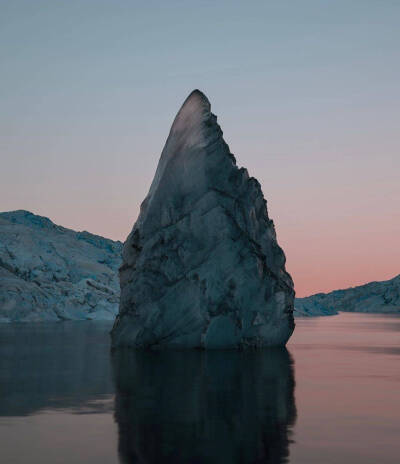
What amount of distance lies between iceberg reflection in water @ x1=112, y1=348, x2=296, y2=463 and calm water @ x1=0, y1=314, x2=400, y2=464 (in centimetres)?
3

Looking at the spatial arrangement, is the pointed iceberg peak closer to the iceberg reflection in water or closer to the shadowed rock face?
the shadowed rock face

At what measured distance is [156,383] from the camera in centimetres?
2319

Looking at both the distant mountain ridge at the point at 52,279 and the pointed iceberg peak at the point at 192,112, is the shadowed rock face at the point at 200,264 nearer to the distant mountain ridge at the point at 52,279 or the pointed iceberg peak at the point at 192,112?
the pointed iceberg peak at the point at 192,112

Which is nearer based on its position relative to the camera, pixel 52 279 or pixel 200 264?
pixel 200 264

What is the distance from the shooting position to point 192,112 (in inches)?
1804

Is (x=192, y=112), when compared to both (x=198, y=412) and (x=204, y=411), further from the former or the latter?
(x=198, y=412)

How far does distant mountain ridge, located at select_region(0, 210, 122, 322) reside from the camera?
103938mm

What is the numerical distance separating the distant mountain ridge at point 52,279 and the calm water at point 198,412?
241 feet

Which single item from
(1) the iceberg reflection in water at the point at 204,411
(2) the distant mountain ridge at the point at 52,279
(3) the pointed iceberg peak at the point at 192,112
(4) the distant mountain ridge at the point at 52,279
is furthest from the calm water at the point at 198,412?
(4) the distant mountain ridge at the point at 52,279

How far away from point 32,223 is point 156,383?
180779 mm

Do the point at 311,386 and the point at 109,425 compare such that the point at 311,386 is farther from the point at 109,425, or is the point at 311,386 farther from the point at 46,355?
the point at 46,355

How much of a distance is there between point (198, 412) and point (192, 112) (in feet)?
103

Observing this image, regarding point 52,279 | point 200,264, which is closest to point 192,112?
point 200,264

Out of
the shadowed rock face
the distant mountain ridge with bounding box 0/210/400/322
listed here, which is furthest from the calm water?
the distant mountain ridge with bounding box 0/210/400/322
